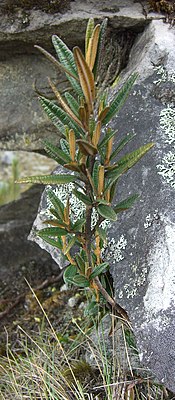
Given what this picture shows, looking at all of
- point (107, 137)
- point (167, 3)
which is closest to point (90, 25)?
point (107, 137)

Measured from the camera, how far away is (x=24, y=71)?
99.0 inches

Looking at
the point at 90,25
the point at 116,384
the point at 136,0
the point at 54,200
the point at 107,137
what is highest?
the point at 136,0

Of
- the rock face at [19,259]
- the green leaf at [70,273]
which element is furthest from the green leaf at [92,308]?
the rock face at [19,259]

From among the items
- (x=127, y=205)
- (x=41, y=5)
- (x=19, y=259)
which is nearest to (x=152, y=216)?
(x=127, y=205)

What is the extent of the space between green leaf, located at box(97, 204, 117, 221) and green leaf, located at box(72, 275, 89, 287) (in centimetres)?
26

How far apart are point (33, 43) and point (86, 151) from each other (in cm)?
97

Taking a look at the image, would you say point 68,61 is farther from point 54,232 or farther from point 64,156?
point 54,232

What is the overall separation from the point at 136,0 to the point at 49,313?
51.3 inches

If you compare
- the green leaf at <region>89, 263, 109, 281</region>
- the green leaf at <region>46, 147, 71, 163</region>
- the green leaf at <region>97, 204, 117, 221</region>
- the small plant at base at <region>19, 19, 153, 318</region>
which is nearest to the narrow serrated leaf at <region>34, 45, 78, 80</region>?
the small plant at base at <region>19, 19, 153, 318</region>

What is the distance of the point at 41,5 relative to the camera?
2.18 metres

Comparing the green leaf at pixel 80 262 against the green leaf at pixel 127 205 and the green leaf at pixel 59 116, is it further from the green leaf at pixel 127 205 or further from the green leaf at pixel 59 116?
the green leaf at pixel 59 116

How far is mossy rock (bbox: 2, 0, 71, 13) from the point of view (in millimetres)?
2160

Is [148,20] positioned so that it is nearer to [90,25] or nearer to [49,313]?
[90,25]

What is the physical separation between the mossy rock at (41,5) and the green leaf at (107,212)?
89 cm
